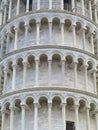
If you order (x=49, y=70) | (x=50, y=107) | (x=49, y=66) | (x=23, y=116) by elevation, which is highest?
(x=49, y=66)

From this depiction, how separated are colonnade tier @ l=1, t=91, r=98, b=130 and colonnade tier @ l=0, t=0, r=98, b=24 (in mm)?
4787

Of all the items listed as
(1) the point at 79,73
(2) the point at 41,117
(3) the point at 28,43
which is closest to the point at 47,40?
(3) the point at 28,43

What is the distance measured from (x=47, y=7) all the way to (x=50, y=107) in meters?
5.67

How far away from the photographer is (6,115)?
18922 millimetres

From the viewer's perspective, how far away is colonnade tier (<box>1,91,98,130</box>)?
58.7ft

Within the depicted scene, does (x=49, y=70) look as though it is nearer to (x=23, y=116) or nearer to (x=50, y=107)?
(x=50, y=107)

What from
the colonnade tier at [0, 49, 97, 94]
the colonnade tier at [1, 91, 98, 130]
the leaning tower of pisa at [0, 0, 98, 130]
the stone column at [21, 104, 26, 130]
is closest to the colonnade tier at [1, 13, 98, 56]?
the leaning tower of pisa at [0, 0, 98, 130]

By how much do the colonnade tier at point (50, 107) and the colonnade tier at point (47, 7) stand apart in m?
4.79

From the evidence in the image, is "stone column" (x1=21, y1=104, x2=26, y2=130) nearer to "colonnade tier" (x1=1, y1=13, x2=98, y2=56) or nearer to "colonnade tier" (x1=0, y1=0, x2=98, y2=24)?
"colonnade tier" (x1=1, y1=13, x2=98, y2=56)

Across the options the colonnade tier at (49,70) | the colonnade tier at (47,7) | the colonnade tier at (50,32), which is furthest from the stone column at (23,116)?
the colonnade tier at (47,7)

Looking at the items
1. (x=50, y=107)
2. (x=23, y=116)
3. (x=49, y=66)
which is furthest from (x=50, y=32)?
(x=23, y=116)

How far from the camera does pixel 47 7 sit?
21.2 metres

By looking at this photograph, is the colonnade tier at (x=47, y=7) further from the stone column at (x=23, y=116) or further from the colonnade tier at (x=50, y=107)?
the stone column at (x=23, y=116)

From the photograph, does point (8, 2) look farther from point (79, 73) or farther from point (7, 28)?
point (79, 73)
